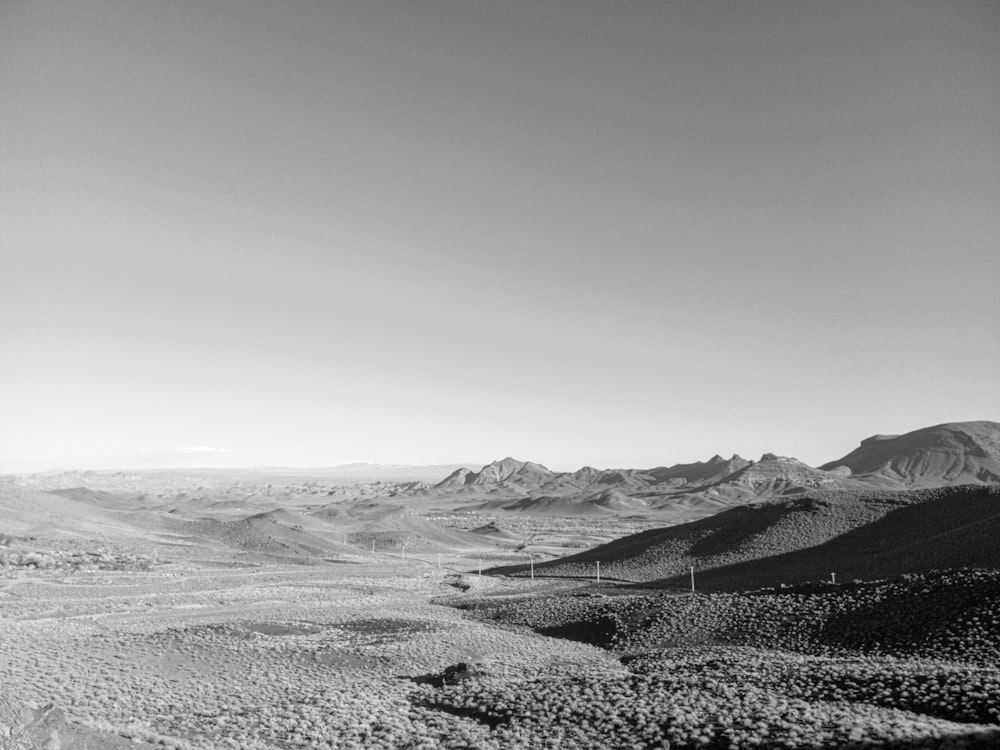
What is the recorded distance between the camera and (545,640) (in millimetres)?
30781

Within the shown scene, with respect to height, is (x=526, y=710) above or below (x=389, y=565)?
above

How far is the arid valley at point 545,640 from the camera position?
52.8 feet

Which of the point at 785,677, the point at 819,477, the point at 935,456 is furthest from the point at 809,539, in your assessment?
the point at 935,456

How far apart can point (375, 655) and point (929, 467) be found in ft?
512

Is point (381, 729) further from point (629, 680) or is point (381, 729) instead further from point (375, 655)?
point (375, 655)

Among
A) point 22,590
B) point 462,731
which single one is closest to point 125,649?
point 462,731

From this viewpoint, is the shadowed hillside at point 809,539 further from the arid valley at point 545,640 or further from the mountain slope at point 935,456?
the mountain slope at point 935,456

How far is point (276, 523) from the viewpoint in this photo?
84.2m

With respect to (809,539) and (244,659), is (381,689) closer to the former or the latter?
(244,659)

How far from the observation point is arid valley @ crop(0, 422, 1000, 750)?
1609 cm

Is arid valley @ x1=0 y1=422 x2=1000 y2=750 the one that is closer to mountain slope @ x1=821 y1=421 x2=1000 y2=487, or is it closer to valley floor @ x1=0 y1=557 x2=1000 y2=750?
valley floor @ x1=0 y1=557 x2=1000 y2=750

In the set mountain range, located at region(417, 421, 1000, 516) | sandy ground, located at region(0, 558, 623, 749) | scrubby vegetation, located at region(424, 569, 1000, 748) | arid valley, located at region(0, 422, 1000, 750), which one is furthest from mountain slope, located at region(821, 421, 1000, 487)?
sandy ground, located at region(0, 558, 623, 749)

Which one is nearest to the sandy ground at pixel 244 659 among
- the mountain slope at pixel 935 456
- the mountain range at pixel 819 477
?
the mountain range at pixel 819 477

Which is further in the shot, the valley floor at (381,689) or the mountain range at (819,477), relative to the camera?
the mountain range at (819,477)
